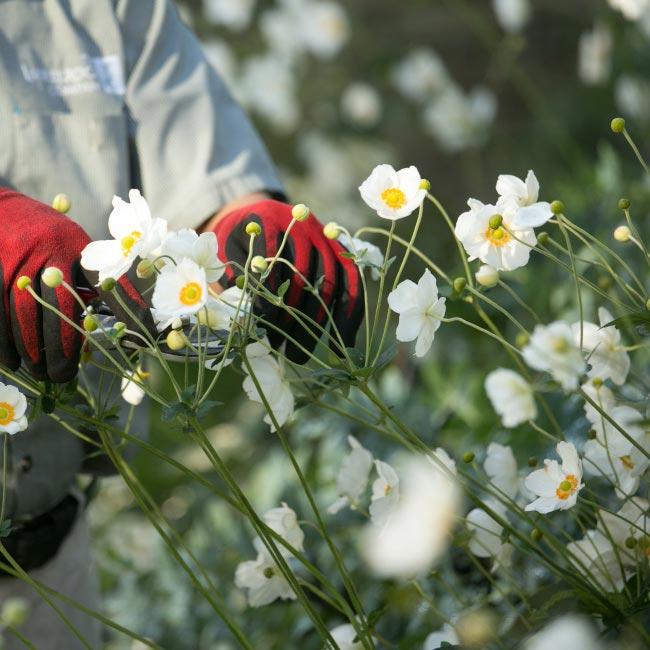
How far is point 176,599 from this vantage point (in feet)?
5.42

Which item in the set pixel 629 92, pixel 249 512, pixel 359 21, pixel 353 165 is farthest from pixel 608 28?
pixel 249 512

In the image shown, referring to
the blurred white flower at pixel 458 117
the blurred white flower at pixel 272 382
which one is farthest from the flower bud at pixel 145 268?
the blurred white flower at pixel 458 117

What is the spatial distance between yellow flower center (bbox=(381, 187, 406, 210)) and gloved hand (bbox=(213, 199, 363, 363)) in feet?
0.41

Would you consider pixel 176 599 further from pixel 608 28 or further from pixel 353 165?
pixel 353 165

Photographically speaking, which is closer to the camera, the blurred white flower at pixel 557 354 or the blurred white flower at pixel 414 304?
the blurred white flower at pixel 557 354

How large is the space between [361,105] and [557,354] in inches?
106

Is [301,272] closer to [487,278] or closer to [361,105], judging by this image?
[487,278]

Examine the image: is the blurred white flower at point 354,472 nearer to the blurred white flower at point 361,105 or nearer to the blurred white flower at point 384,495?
the blurred white flower at point 384,495

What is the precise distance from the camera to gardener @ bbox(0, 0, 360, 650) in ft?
3.20

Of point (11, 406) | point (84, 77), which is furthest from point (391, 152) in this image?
point (11, 406)

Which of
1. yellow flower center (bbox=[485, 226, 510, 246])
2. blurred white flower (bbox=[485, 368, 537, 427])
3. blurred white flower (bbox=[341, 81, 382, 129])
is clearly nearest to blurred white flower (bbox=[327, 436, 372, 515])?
blurred white flower (bbox=[485, 368, 537, 427])

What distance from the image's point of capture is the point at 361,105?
3.19 m

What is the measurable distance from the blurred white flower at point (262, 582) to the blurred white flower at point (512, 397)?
0.25 m

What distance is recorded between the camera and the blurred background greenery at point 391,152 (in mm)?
1605
